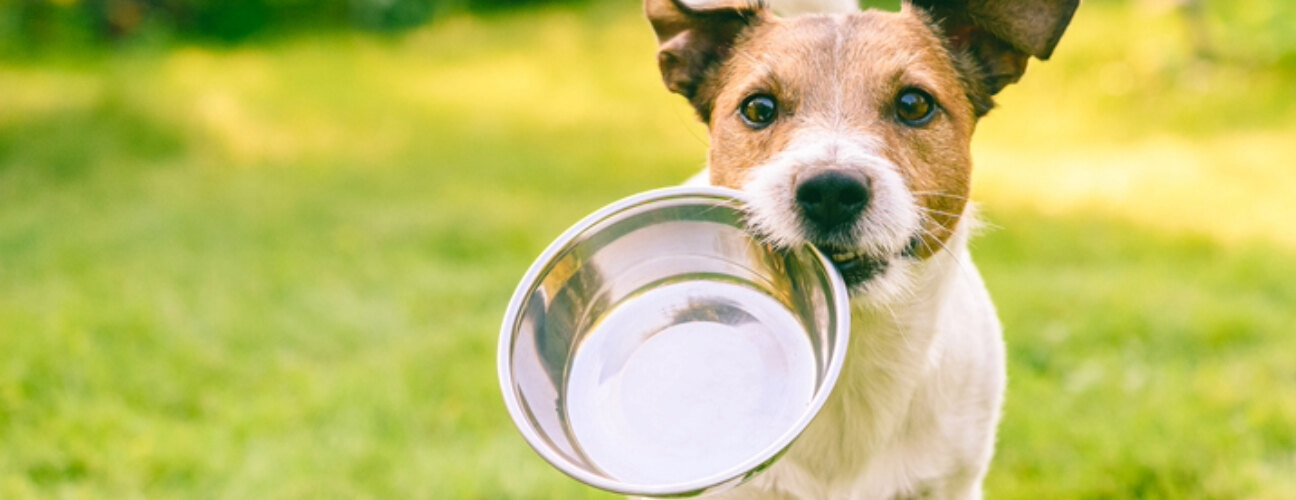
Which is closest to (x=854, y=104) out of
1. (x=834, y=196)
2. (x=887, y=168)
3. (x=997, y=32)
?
(x=887, y=168)

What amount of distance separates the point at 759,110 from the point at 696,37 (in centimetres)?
41

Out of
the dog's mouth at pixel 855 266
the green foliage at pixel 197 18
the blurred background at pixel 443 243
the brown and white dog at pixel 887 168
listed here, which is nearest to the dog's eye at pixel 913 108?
the brown and white dog at pixel 887 168

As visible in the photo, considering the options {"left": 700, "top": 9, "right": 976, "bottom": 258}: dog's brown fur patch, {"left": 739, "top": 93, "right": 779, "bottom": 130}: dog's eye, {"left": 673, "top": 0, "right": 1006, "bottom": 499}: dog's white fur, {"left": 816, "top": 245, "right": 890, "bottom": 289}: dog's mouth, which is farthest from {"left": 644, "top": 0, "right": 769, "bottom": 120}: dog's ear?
{"left": 816, "top": 245, "right": 890, "bottom": 289}: dog's mouth

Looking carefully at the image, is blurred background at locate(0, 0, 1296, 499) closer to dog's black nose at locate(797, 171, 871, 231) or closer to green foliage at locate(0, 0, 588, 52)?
green foliage at locate(0, 0, 588, 52)

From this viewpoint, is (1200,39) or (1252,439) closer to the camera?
(1252,439)

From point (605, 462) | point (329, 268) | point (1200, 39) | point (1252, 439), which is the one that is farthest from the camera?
point (1200, 39)

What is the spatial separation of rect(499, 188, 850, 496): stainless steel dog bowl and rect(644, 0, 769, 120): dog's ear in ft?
1.91

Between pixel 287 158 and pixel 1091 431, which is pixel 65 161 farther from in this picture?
pixel 1091 431

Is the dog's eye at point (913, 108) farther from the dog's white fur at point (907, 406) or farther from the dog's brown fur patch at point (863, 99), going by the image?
the dog's white fur at point (907, 406)

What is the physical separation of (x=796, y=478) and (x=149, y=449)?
98.3 inches

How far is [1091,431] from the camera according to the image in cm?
432

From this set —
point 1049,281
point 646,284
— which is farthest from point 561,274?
point 1049,281

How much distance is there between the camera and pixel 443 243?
6.83 meters

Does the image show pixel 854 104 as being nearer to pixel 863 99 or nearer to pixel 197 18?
pixel 863 99
